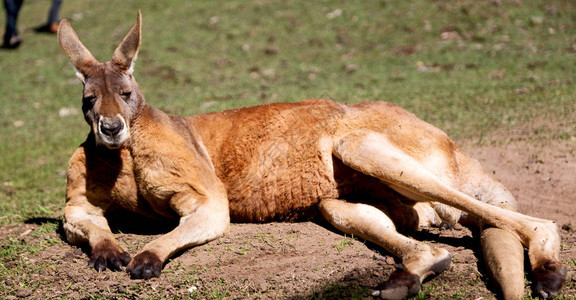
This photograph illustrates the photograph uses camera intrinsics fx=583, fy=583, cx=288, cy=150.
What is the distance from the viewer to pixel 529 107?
7.21 meters

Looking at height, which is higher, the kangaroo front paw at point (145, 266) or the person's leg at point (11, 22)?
the kangaroo front paw at point (145, 266)

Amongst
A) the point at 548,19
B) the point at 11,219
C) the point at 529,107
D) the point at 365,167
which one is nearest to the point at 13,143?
the point at 11,219

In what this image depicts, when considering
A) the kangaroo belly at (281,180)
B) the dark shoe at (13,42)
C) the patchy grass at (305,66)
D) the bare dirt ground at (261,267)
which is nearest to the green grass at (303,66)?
the patchy grass at (305,66)

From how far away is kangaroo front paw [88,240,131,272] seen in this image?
360cm

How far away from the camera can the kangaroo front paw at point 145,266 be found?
3.46 meters

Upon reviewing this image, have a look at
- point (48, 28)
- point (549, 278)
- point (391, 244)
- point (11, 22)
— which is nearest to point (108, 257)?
point (391, 244)

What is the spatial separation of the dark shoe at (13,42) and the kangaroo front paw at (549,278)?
13.5m

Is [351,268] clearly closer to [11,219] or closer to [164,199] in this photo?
[164,199]

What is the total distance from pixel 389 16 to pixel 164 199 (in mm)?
9773

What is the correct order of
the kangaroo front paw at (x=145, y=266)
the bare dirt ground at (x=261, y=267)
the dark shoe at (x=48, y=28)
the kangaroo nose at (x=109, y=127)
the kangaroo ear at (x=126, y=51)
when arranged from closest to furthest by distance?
the bare dirt ground at (x=261, y=267) → the kangaroo front paw at (x=145, y=266) → the kangaroo nose at (x=109, y=127) → the kangaroo ear at (x=126, y=51) → the dark shoe at (x=48, y=28)

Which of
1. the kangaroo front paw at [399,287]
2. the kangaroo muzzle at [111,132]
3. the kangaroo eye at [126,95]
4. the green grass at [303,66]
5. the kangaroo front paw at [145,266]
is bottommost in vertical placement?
the green grass at [303,66]

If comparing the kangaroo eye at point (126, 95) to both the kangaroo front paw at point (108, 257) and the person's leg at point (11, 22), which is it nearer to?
the kangaroo front paw at point (108, 257)

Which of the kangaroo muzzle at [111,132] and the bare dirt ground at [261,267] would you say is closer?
the bare dirt ground at [261,267]

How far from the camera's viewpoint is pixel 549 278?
3207 millimetres
